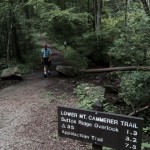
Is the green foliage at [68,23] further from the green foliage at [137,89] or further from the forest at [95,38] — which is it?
the green foliage at [137,89]

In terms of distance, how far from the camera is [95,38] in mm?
21531

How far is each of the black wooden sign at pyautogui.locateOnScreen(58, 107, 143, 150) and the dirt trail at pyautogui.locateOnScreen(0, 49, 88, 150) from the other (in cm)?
330

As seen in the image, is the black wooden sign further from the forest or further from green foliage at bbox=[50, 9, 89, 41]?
green foliage at bbox=[50, 9, 89, 41]

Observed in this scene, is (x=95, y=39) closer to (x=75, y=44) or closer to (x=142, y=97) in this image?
(x=75, y=44)

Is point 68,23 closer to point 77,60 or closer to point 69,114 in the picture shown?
point 77,60

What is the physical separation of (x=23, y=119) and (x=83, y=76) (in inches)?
345

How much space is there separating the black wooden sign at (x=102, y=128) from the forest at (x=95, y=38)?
4.90 metres

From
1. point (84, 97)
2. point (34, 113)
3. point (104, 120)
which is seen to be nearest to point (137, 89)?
point (84, 97)

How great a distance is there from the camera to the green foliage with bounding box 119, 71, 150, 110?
11.1 m

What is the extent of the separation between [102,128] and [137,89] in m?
6.79

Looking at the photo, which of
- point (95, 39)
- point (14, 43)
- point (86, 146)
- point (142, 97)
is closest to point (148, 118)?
point (142, 97)

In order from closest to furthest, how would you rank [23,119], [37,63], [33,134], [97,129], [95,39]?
[97,129]
[33,134]
[23,119]
[95,39]
[37,63]

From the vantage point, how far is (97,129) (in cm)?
472

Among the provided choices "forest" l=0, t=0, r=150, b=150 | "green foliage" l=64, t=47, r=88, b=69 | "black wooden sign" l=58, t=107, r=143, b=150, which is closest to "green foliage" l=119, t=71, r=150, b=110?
"forest" l=0, t=0, r=150, b=150
